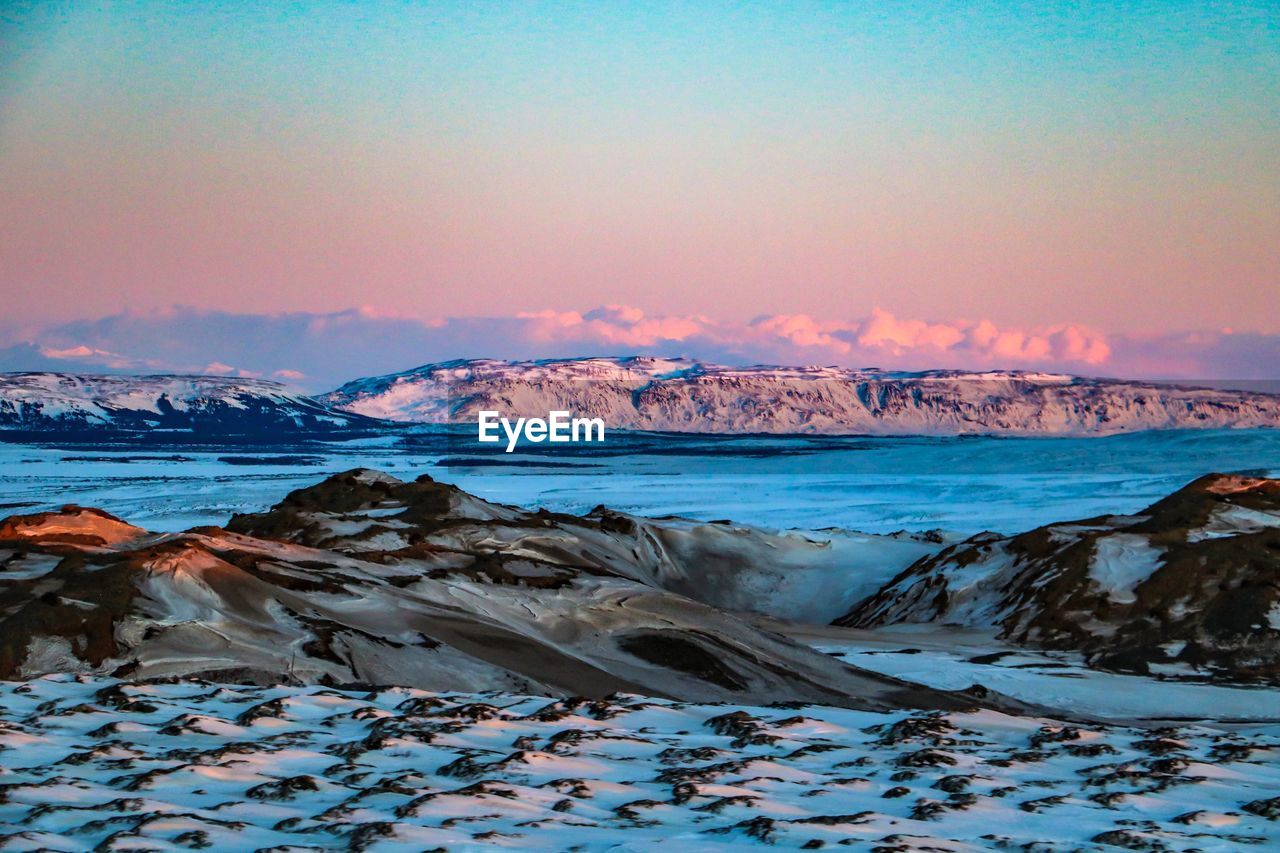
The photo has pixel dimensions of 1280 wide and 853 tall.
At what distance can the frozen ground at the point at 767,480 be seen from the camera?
43.7 meters

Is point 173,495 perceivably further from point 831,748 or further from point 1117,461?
point 831,748

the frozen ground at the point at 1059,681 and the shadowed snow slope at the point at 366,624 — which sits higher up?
the shadowed snow slope at the point at 366,624

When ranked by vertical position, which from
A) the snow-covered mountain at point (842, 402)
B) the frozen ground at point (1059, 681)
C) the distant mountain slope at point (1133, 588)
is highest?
the snow-covered mountain at point (842, 402)

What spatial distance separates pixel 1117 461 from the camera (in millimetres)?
57938

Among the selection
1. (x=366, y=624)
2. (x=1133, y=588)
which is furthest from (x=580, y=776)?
(x=1133, y=588)

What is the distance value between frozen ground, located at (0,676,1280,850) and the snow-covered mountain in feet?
426

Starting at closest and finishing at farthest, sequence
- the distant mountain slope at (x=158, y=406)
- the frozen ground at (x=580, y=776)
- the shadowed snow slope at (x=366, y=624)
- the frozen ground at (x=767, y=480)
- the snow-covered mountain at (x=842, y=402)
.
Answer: the frozen ground at (x=580, y=776), the shadowed snow slope at (x=366, y=624), the frozen ground at (x=767, y=480), the distant mountain slope at (x=158, y=406), the snow-covered mountain at (x=842, y=402)

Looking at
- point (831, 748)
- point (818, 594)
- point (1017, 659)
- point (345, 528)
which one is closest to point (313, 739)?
point (831, 748)

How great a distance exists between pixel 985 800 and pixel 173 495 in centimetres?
4909

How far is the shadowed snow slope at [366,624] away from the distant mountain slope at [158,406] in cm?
11246

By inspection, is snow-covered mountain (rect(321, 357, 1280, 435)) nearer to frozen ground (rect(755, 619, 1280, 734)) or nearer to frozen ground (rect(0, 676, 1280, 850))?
frozen ground (rect(755, 619, 1280, 734))

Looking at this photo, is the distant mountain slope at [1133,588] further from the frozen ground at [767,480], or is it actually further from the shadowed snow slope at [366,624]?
the frozen ground at [767,480]

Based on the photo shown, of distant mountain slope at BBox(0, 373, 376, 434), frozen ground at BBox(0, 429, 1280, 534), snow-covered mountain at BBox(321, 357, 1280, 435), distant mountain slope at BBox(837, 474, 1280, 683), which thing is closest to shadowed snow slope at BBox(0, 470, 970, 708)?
distant mountain slope at BBox(837, 474, 1280, 683)

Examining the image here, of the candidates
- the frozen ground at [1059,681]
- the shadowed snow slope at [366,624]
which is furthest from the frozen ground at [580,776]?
the frozen ground at [1059,681]
